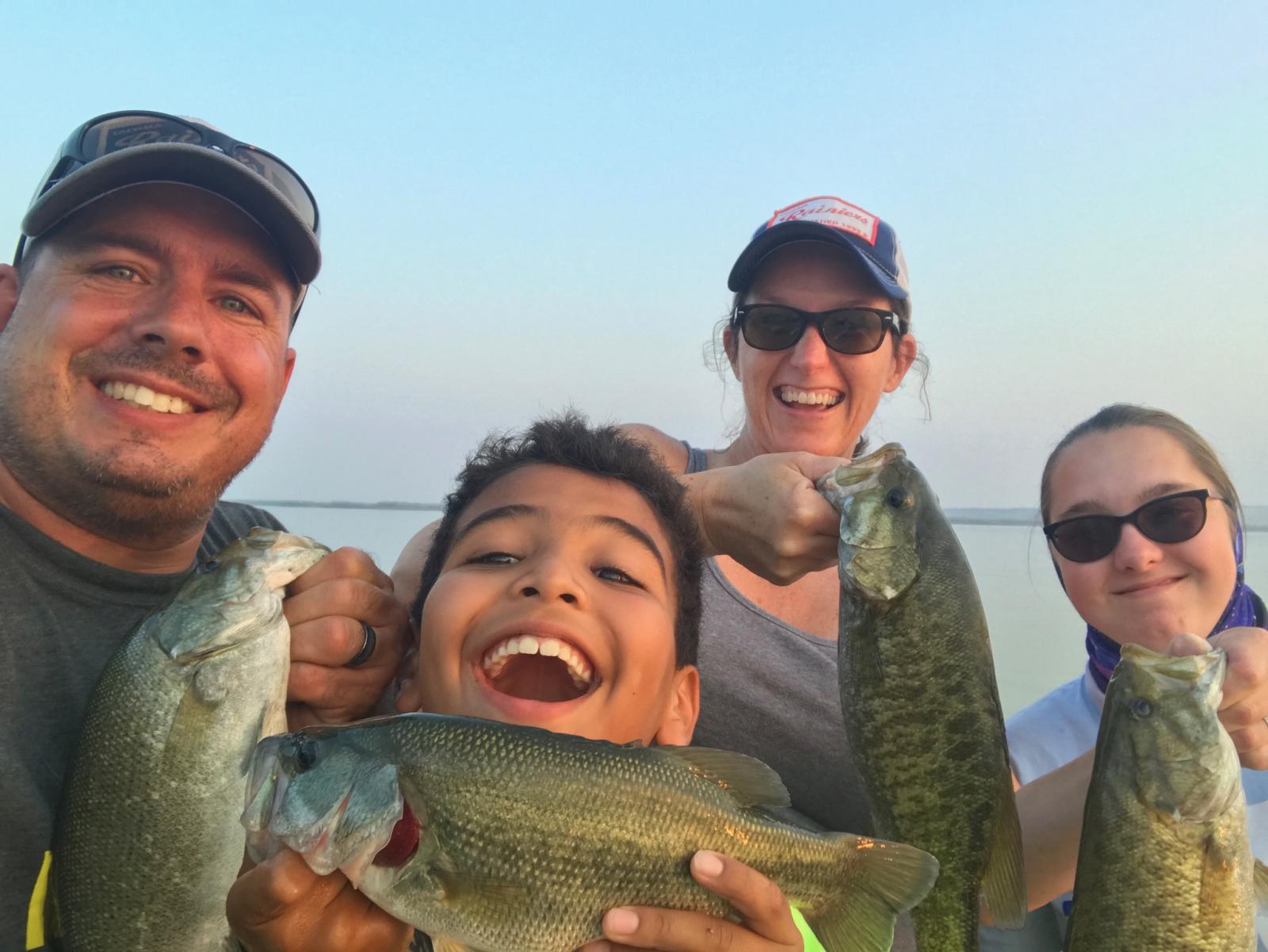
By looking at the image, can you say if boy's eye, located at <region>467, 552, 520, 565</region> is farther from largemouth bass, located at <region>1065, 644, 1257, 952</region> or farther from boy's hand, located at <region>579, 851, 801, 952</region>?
largemouth bass, located at <region>1065, 644, 1257, 952</region>

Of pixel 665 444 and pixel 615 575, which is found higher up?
pixel 665 444

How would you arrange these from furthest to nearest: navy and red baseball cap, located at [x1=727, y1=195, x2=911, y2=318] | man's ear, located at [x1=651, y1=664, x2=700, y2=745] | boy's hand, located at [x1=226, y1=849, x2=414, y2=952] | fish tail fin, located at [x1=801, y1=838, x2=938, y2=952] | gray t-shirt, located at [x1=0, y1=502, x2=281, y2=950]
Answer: navy and red baseball cap, located at [x1=727, y1=195, x2=911, y2=318] < man's ear, located at [x1=651, y1=664, x2=700, y2=745] < gray t-shirt, located at [x1=0, y1=502, x2=281, y2=950] < fish tail fin, located at [x1=801, y1=838, x2=938, y2=952] < boy's hand, located at [x1=226, y1=849, x2=414, y2=952]

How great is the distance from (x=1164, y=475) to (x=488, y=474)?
3181mm

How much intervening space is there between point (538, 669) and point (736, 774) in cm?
76

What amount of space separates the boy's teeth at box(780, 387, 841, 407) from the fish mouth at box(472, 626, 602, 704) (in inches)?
92.7

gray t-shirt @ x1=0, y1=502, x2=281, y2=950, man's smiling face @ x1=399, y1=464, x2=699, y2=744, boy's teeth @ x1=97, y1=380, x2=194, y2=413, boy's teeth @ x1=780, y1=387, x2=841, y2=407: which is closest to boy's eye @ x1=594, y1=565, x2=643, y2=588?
man's smiling face @ x1=399, y1=464, x2=699, y2=744

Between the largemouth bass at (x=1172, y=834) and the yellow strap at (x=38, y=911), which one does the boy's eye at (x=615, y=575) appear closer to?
the largemouth bass at (x=1172, y=834)

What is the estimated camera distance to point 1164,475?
3748 mm

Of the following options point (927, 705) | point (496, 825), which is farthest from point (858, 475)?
point (496, 825)

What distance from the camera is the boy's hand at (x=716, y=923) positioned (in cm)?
177

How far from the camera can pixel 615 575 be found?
101 inches

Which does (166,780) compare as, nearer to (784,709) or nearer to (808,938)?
(808,938)

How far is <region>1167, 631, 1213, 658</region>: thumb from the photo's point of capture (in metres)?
2.31

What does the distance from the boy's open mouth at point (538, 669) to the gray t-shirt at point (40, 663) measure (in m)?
1.19
